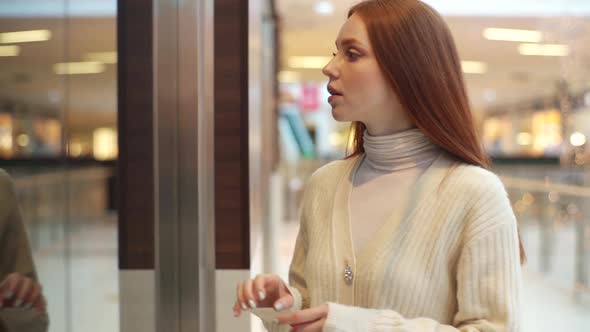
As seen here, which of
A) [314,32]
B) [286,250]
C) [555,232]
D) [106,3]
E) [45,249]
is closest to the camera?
[45,249]

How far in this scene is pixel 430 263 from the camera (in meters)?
1.13

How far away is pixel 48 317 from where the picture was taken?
107 cm

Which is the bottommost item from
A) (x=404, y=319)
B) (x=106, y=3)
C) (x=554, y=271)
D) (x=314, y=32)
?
(x=554, y=271)

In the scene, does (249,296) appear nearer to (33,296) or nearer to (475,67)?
(33,296)

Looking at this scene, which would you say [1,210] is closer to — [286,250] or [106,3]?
[106,3]

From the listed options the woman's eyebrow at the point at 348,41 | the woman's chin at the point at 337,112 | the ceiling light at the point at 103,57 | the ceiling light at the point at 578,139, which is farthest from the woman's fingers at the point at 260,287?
the ceiling light at the point at 578,139

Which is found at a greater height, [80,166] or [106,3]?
[106,3]

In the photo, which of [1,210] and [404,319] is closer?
[1,210]

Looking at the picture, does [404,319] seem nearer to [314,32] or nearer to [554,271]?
[554,271]

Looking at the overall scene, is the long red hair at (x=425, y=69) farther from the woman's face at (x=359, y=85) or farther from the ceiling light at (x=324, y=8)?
the ceiling light at (x=324, y=8)

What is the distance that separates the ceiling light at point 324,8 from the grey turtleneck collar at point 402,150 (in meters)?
4.83

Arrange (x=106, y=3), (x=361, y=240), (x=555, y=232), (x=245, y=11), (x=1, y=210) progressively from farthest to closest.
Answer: (x=555, y=232), (x=245, y=11), (x=106, y=3), (x=361, y=240), (x=1, y=210)

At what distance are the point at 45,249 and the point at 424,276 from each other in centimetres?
58

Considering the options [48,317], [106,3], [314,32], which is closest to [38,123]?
[48,317]
